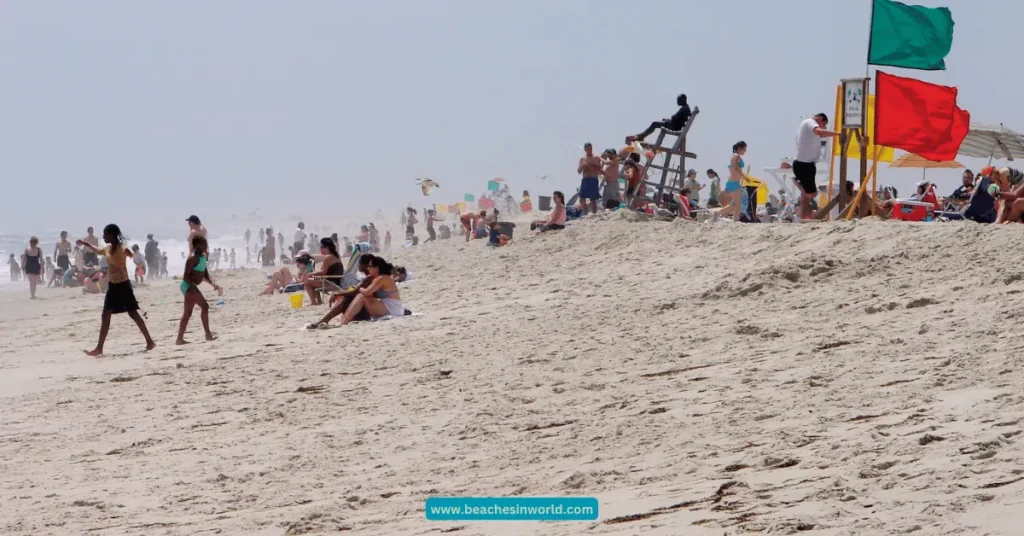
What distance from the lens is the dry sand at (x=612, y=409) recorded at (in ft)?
14.6

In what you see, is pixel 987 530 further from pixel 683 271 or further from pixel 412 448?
pixel 683 271

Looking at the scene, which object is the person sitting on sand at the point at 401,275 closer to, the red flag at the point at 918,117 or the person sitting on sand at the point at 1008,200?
the red flag at the point at 918,117

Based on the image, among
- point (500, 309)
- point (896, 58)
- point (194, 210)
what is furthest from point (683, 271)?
point (194, 210)

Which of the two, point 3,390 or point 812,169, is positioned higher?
point 812,169

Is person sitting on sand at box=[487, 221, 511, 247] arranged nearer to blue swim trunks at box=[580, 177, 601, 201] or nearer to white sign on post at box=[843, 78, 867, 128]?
blue swim trunks at box=[580, 177, 601, 201]

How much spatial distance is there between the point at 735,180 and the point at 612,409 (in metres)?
8.93

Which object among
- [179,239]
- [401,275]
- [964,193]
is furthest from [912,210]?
[179,239]

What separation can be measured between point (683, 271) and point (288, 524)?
22.9 ft

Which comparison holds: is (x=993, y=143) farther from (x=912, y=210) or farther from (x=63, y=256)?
(x=63, y=256)

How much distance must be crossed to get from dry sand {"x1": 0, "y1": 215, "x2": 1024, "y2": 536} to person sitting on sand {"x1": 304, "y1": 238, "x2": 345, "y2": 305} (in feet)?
6.32

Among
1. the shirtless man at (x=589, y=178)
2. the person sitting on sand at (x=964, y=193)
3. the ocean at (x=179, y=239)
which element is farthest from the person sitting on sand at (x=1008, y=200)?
the ocean at (x=179, y=239)

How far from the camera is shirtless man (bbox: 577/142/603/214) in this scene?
56.6ft

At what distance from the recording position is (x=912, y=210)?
14234 mm

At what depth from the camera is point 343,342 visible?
1009cm
